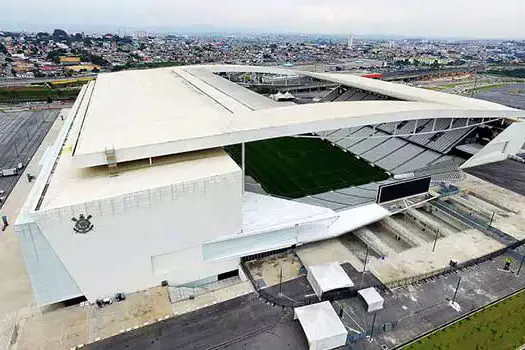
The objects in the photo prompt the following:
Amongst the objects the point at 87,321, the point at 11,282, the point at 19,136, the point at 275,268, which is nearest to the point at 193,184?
the point at 275,268

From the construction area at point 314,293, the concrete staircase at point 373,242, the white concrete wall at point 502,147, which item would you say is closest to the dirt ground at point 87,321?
the construction area at point 314,293

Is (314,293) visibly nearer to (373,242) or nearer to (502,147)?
(373,242)

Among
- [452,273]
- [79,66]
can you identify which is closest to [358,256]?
[452,273]

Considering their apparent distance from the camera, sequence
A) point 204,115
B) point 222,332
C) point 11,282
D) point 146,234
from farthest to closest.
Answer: point 204,115
point 11,282
point 146,234
point 222,332

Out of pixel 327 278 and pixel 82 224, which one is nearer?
pixel 82 224

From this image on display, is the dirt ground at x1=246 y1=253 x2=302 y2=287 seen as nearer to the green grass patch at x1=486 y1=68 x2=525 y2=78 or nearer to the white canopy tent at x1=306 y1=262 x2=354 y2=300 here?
the white canopy tent at x1=306 y1=262 x2=354 y2=300

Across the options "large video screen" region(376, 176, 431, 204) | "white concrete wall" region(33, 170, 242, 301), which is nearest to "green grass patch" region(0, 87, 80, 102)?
"white concrete wall" region(33, 170, 242, 301)
